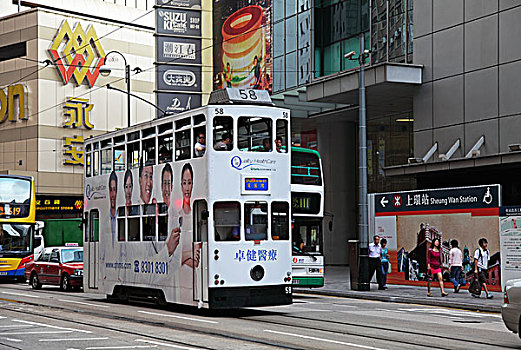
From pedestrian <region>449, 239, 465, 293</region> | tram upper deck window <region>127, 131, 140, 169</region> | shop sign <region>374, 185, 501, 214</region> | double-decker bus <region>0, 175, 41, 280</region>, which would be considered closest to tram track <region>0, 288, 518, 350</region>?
tram upper deck window <region>127, 131, 140, 169</region>

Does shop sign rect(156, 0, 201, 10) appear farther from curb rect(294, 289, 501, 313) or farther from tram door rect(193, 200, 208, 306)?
tram door rect(193, 200, 208, 306)

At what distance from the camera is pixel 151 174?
18688 mm

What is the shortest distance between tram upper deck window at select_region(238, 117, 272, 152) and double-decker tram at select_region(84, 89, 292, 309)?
0.07 ft

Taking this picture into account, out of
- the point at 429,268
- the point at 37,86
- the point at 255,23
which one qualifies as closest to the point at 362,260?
the point at 429,268

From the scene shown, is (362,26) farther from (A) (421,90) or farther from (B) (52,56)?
(B) (52,56)

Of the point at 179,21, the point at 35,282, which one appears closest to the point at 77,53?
the point at 179,21

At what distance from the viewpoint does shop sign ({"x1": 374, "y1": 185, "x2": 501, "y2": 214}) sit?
23141 millimetres

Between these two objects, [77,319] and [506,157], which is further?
[506,157]

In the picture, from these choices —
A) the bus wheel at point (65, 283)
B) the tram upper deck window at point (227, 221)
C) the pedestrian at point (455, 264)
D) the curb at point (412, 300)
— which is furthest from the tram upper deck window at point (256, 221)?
the bus wheel at point (65, 283)

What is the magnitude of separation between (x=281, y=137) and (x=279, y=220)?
5.68ft

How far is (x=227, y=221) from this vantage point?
16.7 meters

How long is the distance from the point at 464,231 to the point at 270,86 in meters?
18.6

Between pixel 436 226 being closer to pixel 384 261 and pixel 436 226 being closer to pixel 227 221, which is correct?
pixel 384 261

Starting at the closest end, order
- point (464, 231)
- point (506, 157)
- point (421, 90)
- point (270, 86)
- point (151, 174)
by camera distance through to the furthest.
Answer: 1. point (151, 174)
2. point (464, 231)
3. point (506, 157)
4. point (421, 90)
5. point (270, 86)
